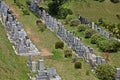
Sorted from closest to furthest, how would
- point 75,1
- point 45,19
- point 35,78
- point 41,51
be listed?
point 35,78
point 41,51
point 45,19
point 75,1

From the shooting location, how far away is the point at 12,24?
156 ft

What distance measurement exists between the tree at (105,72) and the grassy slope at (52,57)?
1.99ft

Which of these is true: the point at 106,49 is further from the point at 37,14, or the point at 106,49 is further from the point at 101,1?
the point at 101,1

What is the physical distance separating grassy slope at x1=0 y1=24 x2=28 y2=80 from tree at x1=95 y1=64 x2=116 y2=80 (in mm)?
6215

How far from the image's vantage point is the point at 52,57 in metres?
40.4

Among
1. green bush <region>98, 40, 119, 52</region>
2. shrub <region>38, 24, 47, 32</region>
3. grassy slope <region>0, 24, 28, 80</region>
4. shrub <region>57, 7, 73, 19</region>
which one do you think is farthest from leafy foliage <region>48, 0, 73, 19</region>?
grassy slope <region>0, 24, 28, 80</region>

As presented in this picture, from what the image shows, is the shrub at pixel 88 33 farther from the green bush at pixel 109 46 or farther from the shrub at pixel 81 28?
the green bush at pixel 109 46

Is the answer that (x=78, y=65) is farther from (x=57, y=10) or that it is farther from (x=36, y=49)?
(x=57, y=10)

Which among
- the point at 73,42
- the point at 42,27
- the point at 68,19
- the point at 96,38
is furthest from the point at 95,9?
the point at 73,42

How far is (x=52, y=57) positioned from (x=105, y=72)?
717 cm

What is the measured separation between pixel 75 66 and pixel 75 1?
3957cm

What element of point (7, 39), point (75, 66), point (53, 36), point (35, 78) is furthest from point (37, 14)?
point (35, 78)

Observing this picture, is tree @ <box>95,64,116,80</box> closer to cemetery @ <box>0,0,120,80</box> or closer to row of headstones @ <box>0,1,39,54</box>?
Answer: cemetery @ <box>0,0,120,80</box>

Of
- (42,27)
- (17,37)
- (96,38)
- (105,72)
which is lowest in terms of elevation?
(96,38)
